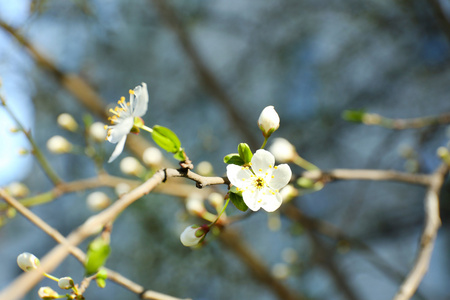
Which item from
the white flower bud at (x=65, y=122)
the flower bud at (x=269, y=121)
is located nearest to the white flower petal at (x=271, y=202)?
the flower bud at (x=269, y=121)

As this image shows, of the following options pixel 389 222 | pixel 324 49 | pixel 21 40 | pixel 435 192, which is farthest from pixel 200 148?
pixel 435 192

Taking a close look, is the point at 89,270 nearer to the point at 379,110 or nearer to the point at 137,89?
the point at 137,89

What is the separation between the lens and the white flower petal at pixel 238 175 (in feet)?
1.88

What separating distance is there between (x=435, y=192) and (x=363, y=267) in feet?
7.77

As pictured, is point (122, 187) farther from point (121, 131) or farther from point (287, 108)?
point (287, 108)

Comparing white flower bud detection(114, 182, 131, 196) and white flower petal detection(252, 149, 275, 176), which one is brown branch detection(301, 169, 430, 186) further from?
white flower bud detection(114, 182, 131, 196)

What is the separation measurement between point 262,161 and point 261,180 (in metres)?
0.06

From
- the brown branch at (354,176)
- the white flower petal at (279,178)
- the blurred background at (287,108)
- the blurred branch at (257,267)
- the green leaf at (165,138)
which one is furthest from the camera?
the blurred background at (287,108)

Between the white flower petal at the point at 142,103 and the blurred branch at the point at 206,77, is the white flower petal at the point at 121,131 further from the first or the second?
the blurred branch at the point at 206,77

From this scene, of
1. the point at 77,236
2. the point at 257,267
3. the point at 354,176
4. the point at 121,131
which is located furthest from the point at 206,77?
the point at 77,236

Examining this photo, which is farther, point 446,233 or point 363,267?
point 363,267

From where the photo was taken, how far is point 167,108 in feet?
13.1

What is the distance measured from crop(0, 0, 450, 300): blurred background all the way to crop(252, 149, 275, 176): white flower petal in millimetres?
1109

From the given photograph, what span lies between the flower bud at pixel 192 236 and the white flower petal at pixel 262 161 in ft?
0.47
